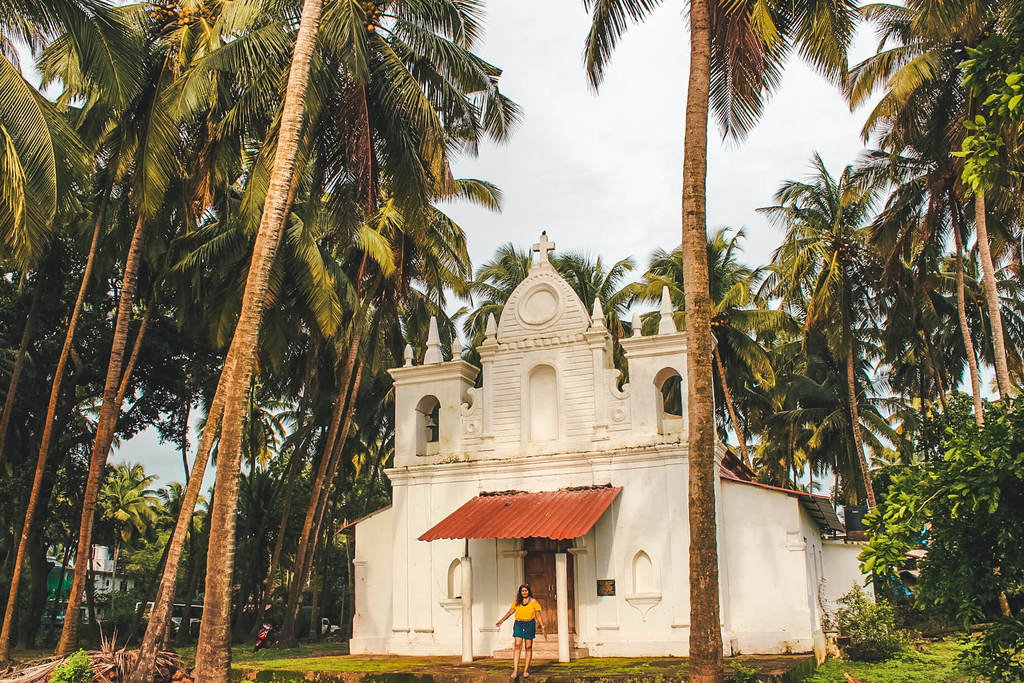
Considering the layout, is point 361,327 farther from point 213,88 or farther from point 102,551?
point 102,551

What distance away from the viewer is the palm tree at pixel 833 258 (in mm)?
25062

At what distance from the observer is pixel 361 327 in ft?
72.5

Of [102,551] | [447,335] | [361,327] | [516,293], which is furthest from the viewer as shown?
[102,551]

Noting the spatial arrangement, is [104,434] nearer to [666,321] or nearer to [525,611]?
[525,611]

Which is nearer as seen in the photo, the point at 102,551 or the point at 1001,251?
the point at 1001,251

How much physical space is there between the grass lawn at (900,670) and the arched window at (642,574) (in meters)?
3.14

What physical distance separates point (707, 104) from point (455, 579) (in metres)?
10.6

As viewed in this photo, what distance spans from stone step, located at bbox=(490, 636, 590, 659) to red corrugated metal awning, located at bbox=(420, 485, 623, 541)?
90.0 inches

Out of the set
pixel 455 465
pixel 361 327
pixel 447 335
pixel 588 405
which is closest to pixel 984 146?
pixel 588 405

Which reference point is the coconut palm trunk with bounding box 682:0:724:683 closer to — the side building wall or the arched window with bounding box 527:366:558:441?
the side building wall

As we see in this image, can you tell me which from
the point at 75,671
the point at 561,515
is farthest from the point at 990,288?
the point at 75,671

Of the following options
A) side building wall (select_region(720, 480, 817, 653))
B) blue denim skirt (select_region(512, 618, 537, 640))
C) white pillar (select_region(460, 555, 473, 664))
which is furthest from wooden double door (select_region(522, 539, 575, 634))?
side building wall (select_region(720, 480, 817, 653))

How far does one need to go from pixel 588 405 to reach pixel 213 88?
918cm

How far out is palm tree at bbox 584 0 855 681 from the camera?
31.2 feet
